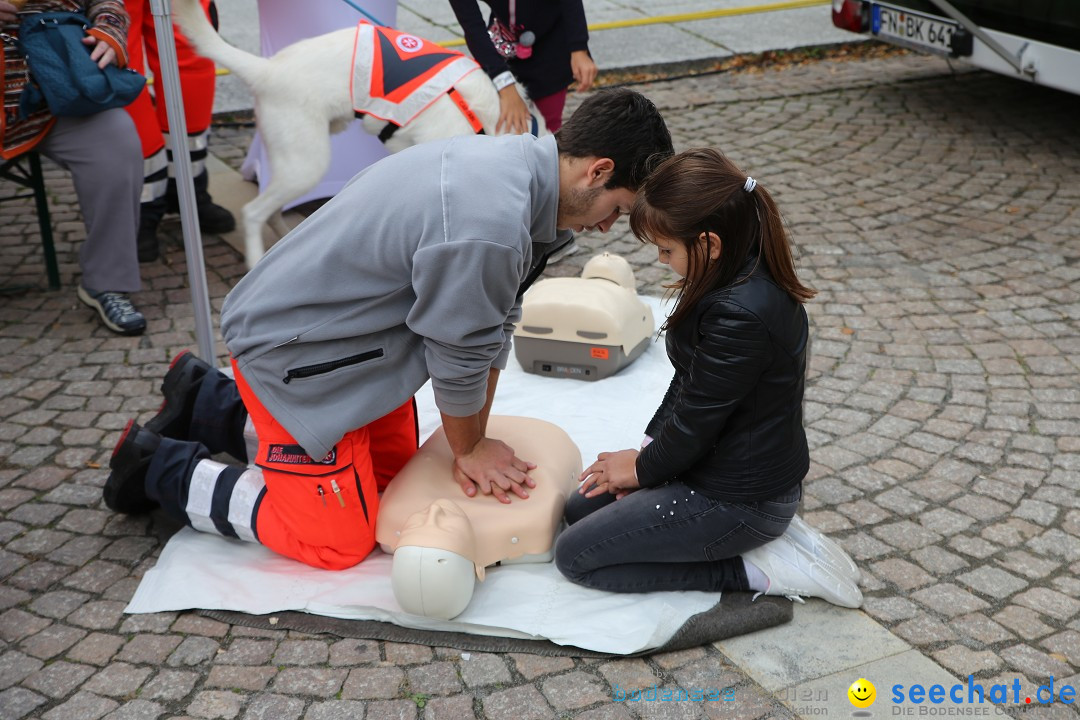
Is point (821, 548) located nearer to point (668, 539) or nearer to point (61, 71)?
point (668, 539)

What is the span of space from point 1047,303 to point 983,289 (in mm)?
266

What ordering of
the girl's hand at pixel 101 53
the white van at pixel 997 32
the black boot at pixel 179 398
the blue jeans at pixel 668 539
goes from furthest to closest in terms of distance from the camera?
the white van at pixel 997 32
the girl's hand at pixel 101 53
the black boot at pixel 179 398
the blue jeans at pixel 668 539

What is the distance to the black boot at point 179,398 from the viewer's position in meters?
3.22

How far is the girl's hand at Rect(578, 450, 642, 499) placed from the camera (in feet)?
9.15

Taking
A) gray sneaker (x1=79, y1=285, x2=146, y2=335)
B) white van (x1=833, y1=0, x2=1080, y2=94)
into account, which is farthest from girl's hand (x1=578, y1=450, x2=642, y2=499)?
white van (x1=833, y1=0, x2=1080, y2=94)

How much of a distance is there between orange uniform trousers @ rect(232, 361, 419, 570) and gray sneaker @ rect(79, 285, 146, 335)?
5.19 ft

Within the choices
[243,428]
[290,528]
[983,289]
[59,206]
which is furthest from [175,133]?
[983,289]

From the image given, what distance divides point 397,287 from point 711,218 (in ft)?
2.55

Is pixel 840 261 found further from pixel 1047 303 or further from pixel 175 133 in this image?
pixel 175 133

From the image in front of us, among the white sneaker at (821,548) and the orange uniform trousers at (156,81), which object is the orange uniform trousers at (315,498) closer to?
the white sneaker at (821,548)

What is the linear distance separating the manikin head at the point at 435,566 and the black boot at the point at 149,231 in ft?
9.30

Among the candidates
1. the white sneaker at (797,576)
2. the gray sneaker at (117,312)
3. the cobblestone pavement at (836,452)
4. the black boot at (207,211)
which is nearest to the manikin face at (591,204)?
the white sneaker at (797,576)

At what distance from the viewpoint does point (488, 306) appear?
2.48 m

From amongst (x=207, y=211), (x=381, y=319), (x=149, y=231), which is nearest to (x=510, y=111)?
(x=207, y=211)
